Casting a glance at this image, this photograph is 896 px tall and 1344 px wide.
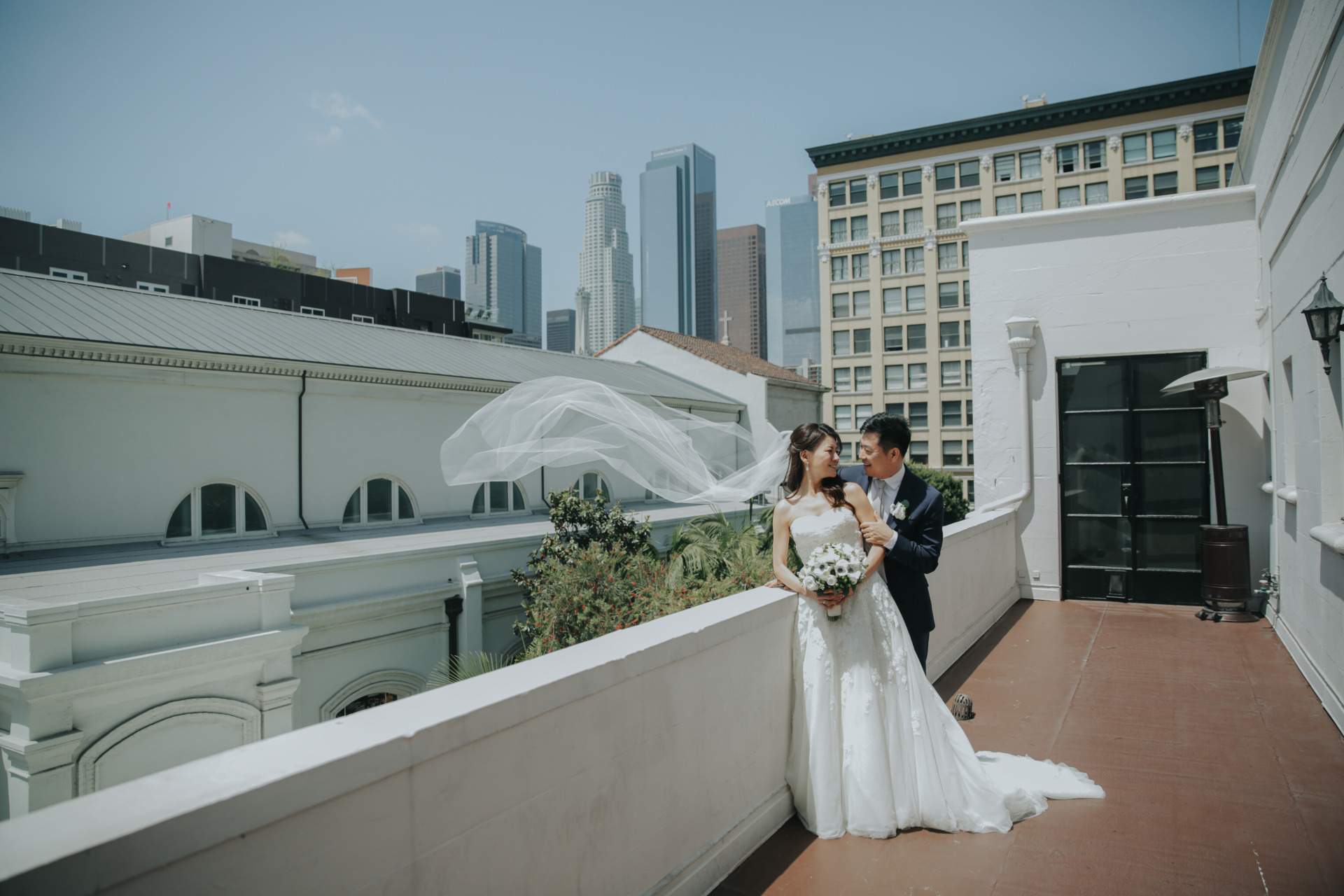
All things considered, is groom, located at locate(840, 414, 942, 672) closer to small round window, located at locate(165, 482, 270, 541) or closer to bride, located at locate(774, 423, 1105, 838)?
bride, located at locate(774, 423, 1105, 838)

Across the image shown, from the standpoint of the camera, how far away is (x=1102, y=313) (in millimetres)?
10023

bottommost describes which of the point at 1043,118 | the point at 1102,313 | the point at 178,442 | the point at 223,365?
the point at 178,442

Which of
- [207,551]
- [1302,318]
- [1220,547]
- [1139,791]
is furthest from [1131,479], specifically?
[207,551]

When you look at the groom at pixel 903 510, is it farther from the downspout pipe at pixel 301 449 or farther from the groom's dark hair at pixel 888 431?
the downspout pipe at pixel 301 449

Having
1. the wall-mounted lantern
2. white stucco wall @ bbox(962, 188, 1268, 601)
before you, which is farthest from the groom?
white stucco wall @ bbox(962, 188, 1268, 601)

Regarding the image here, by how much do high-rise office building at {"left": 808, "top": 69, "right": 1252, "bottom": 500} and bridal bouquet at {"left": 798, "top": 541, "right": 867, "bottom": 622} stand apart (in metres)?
60.9

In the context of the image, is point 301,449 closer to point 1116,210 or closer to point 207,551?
point 207,551

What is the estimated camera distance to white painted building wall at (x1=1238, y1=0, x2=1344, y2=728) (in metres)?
5.16

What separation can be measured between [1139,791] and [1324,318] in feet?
11.3

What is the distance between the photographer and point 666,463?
8445 mm

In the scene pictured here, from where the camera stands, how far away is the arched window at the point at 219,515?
16.1 meters

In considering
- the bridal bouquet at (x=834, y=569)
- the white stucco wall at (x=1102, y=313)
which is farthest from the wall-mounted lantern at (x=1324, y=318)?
the white stucco wall at (x=1102, y=313)

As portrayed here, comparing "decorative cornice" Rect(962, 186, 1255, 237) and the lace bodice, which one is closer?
the lace bodice

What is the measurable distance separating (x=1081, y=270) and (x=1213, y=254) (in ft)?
4.78
